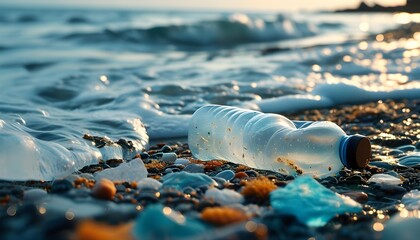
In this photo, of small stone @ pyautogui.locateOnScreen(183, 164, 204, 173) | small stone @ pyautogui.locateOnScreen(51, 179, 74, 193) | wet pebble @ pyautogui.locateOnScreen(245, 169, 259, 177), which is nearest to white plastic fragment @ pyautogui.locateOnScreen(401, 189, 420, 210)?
wet pebble @ pyautogui.locateOnScreen(245, 169, 259, 177)

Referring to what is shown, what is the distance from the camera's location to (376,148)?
3.63 m

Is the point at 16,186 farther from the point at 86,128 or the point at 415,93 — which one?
the point at 415,93

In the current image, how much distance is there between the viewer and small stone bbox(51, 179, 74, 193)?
2.24m

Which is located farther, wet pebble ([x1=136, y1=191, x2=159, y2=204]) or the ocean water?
the ocean water

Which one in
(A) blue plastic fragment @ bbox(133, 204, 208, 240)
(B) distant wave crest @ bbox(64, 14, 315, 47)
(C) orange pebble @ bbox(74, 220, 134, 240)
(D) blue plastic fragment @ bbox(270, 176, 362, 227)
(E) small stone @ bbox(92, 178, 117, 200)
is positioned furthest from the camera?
(B) distant wave crest @ bbox(64, 14, 315, 47)

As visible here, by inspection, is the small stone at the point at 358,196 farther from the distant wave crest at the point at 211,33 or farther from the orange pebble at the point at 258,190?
the distant wave crest at the point at 211,33

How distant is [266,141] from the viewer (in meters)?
2.94

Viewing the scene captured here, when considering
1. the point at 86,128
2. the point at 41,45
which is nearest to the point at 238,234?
the point at 86,128

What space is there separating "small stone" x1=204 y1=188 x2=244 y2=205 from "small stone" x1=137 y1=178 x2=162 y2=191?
26cm

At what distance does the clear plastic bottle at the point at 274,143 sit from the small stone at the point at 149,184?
2.57ft

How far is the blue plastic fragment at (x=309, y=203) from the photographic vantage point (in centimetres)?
193

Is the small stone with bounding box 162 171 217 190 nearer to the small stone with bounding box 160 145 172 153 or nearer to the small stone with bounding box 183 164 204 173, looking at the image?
the small stone with bounding box 183 164 204 173

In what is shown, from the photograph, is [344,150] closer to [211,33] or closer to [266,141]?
[266,141]

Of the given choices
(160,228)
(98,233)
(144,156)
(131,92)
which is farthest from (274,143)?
(131,92)
